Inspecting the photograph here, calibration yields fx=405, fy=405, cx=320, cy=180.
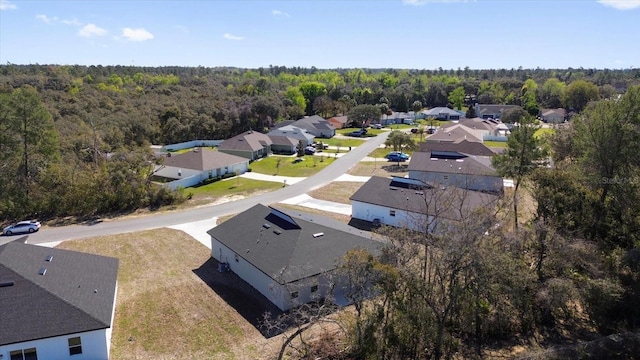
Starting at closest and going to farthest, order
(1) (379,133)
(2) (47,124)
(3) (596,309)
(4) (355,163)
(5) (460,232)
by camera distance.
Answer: (5) (460,232) < (3) (596,309) < (2) (47,124) < (4) (355,163) < (1) (379,133)

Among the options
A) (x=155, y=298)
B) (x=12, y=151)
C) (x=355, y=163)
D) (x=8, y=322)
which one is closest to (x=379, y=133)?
(x=355, y=163)

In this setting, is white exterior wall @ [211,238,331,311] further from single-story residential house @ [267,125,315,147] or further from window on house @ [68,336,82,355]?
single-story residential house @ [267,125,315,147]

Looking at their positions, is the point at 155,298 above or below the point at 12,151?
below

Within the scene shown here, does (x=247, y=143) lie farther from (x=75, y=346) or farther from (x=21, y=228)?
(x=75, y=346)

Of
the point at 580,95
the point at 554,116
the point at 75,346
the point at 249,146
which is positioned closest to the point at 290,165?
the point at 249,146

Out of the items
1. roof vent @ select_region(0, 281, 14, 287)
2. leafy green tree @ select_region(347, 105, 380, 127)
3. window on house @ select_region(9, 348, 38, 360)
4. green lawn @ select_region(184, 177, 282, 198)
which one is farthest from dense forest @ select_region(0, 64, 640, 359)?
leafy green tree @ select_region(347, 105, 380, 127)

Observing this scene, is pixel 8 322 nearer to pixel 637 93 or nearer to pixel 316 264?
pixel 316 264

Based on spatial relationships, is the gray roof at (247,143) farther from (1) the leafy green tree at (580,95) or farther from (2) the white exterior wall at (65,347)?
(1) the leafy green tree at (580,95)
